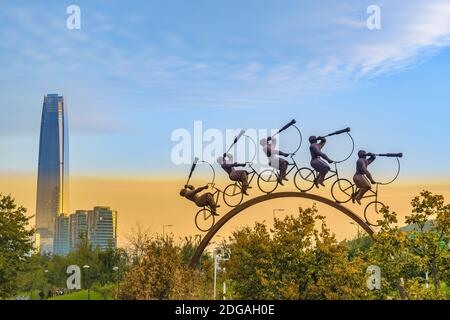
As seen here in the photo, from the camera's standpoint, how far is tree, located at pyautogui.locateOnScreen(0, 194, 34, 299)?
4434cm

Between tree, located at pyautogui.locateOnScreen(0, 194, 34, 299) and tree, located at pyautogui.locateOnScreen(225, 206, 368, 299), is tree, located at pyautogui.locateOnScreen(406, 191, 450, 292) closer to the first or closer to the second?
tree, located at pyautogui.locateOnScreen(225, 206, 368, 299)

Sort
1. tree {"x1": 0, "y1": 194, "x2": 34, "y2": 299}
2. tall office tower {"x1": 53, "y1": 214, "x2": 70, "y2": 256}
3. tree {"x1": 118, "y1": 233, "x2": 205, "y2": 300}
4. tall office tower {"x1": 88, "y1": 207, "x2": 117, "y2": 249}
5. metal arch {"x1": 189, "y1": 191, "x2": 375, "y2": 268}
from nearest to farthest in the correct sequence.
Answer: tree {"x1": 118, "y1": 233, "x2": 205, "y2": 300}, metal arch {"x1": 189, "y1": 191, "x2": 375, "y2": 268}, tree {"x1": 0, "y1": 194, "x2": 34, "y2": 299}, tall office tower {"x1": 88, "y1": 207, "x2": 117, "y2": 249}, tall office tower {"x1": 53, "y1": 214, "x2": 70, "y2": 256}

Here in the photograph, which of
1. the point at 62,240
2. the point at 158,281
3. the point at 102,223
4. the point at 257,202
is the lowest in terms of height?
the point at 62,240

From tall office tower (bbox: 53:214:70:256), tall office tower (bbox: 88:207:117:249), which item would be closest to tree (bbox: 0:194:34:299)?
tall office tower (bbox: 88:207:117:249)

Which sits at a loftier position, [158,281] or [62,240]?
[158,281]

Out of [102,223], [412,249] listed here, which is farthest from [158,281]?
[102,223]

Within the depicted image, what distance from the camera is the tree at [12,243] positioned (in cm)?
4434

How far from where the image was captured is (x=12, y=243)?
46156 mm

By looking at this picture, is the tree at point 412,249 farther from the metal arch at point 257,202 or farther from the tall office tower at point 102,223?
the tall office tower at point 102,223

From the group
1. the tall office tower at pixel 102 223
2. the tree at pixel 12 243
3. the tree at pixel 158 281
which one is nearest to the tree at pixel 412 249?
the tree at pixel 158 281

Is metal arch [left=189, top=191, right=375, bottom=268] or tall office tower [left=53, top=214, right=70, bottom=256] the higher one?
metal arch [left=189, top=191, right=375, bottom=268]

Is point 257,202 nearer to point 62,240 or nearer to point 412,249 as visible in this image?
point 412,249
